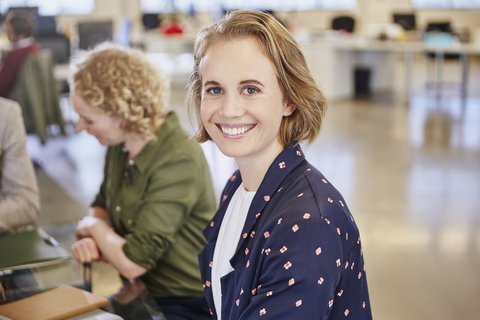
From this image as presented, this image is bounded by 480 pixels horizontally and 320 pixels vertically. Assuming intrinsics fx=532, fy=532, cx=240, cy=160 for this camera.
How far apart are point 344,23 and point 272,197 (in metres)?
10.7

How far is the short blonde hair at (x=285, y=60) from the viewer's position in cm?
102

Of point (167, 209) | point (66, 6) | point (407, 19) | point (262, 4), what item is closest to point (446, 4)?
point (407, 19)

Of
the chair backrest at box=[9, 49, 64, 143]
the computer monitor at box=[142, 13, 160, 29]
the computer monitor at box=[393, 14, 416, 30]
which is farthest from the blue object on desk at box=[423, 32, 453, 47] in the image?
the chair backrest at box=[9, 49, 64, 143]

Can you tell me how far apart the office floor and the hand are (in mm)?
27

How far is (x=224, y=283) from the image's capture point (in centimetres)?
108

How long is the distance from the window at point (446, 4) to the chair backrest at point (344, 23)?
121 inches

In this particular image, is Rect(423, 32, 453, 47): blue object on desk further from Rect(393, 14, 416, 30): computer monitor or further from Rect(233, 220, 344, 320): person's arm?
Rect(233, 220, 344, 320): person's arm

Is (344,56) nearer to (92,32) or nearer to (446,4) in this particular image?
(92,32)

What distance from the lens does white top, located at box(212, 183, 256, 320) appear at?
1.13 meters

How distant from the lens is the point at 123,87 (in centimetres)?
158

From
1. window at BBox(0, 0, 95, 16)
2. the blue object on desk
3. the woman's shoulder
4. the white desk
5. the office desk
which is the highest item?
window at BBox(0, 0, 95, 16)

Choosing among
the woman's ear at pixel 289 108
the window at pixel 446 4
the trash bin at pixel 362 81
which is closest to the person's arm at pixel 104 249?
the woman's ear at pixel 289 108

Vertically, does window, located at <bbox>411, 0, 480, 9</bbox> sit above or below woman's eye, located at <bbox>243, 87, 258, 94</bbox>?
below

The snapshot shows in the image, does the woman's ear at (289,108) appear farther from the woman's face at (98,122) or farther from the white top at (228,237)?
the woman's face at (98,122)
